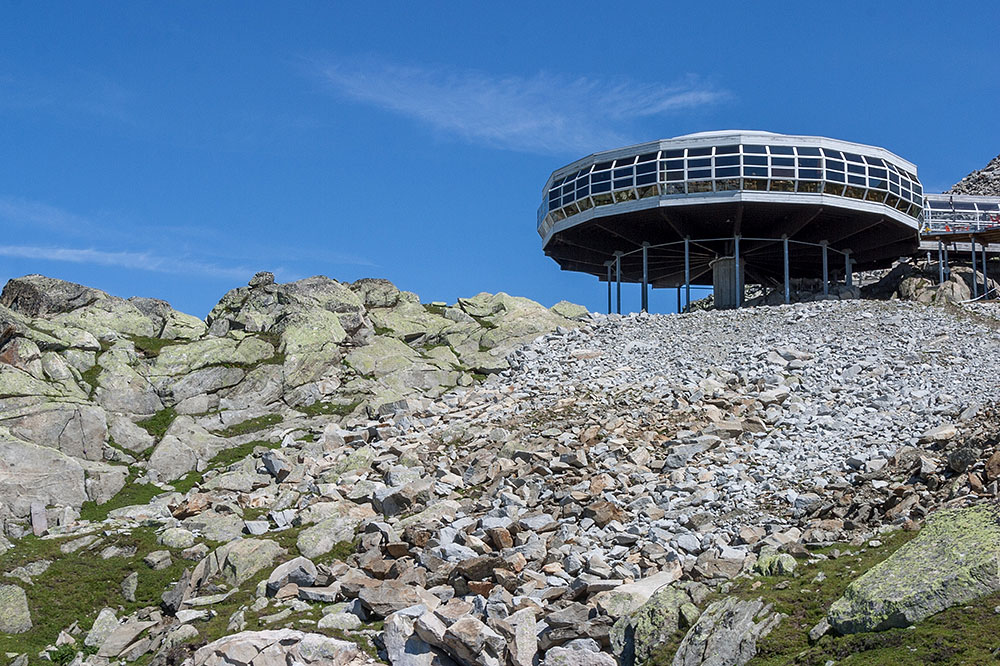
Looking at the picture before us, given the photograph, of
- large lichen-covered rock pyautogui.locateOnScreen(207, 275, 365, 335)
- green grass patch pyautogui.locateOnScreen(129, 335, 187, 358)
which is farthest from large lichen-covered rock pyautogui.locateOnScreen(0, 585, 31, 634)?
large lichen-covered rock pyautogui.locateOnScreen(207, 275, 365, 335)

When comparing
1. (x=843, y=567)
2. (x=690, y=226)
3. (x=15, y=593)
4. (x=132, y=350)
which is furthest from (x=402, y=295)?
(x=843, y=567)

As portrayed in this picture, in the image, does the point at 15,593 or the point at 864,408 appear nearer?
the point at 15,593

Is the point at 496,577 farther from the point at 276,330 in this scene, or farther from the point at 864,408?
the point at 276,330

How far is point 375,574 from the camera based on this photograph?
61.8 ft

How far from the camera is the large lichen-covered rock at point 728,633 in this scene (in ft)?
40.4

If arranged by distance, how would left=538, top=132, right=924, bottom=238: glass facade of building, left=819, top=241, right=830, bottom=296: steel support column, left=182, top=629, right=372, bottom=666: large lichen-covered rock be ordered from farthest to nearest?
left=819, top=241, right=830, bottom=296: steel support column, left=538, top=132, right=924, bottom=238: glass facade of building, left=182, top=629, right=372, bottom=666: large lichen-covered rock

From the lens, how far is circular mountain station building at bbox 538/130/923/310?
154ft

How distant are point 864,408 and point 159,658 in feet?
62.0

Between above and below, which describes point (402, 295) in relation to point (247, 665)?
above

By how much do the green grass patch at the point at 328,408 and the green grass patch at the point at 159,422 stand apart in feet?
15.0

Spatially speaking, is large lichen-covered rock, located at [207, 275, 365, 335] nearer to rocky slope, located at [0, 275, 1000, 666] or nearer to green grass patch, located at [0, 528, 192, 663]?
rocky slope, located at [0, 275, 1000, 666]

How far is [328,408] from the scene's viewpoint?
32938mm

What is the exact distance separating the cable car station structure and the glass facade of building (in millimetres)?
54

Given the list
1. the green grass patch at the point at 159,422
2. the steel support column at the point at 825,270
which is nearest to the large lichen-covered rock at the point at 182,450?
the green grass patch at the point at 159,422
